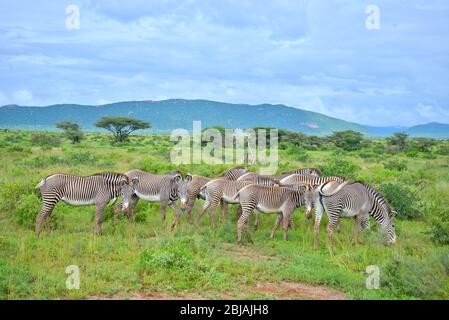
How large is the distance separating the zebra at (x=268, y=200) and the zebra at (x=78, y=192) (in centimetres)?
295

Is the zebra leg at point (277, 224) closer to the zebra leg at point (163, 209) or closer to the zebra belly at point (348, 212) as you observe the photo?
the zebra belly at point (348, 212)

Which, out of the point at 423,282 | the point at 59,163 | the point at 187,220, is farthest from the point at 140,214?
the point at 59,163

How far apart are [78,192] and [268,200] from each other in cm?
466

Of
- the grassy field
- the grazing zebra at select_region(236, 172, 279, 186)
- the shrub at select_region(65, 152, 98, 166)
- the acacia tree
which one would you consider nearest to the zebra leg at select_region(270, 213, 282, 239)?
the grassy field

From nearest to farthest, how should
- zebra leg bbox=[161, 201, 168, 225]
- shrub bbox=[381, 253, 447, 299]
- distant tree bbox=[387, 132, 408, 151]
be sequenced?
shrub bbox=[381, 253, 447, 299]
zebra leg bbox=[161, 201, 168, 225]
distant tree bbox=[387, 132, 408, 151]

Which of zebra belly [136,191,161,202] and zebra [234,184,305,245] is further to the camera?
zebra belly [136,191,161,202]

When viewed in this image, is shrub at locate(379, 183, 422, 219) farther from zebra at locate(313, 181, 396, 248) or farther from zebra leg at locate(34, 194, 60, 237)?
zebra leg at locate(34, 194, 60, 237)

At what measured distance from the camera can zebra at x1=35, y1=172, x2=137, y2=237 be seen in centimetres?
1188

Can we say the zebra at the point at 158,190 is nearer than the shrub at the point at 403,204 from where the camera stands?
Yes

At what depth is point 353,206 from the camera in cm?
1195

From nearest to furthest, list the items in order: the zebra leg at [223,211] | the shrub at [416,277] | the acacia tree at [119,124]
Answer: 1. the shrub at [416,277]
2. the zebra leg at [223,211]
3. the acacia tree at [119,124]

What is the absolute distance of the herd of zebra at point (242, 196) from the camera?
1181 centimetres

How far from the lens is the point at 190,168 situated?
22.4 m

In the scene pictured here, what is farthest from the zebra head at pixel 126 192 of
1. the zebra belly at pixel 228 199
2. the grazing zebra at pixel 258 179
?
the grazing zebra at pixel 258 179
